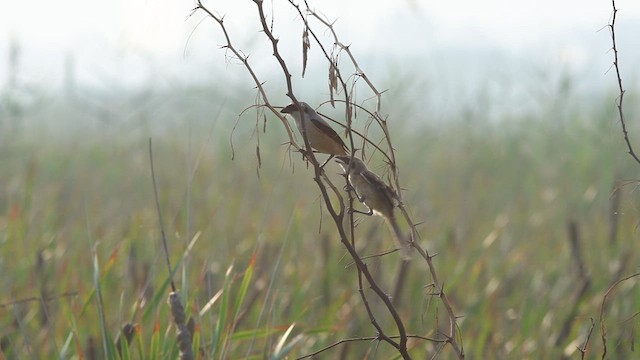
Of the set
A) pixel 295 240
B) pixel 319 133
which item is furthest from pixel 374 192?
pixel 295 240


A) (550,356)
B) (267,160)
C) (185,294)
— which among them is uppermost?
(267,160)

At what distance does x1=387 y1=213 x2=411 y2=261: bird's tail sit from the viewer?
140 centimetres

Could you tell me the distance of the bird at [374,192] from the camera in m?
1.43

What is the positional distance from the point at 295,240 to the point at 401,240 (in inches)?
68.9

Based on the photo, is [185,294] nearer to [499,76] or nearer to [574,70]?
[574,70]

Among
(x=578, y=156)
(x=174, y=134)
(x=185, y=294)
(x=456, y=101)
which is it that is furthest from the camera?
(x=174, y=134)

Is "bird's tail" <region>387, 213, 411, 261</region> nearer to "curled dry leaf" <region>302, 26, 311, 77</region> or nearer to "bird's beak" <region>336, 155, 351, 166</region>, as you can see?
"bird's beak" <region>336, 155, 351, 166</region>

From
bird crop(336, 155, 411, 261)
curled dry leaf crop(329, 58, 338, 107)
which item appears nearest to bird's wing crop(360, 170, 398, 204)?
bird crop(336, 155, 411, 261)

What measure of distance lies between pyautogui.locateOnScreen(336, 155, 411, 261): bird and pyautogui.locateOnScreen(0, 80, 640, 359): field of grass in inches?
2.6

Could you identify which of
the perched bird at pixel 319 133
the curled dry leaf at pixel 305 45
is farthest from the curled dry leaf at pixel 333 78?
the perched bird at pixel 319 133

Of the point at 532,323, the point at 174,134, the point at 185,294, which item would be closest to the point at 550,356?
the point at 532,323

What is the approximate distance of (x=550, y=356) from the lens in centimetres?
278

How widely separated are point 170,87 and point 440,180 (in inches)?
71.1

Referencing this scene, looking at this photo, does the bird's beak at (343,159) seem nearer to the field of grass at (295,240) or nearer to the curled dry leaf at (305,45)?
the field of grass at (295,240)
